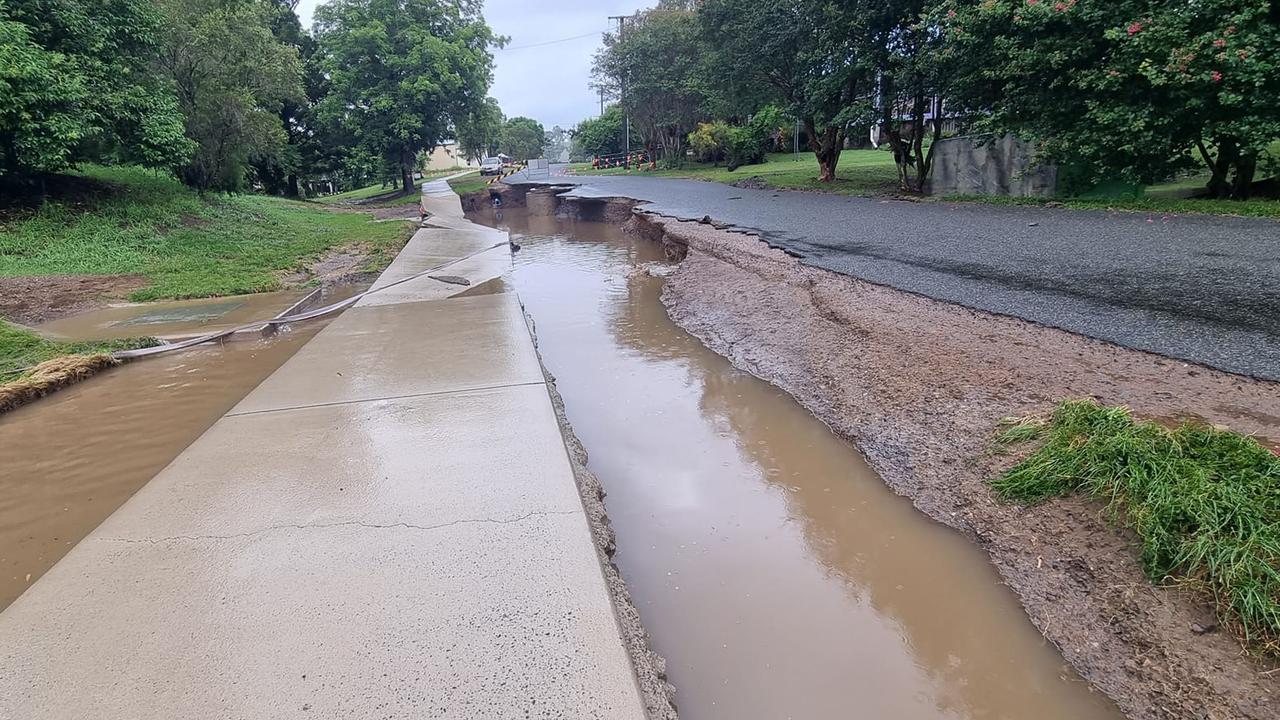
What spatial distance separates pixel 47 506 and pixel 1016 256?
843 centimetres

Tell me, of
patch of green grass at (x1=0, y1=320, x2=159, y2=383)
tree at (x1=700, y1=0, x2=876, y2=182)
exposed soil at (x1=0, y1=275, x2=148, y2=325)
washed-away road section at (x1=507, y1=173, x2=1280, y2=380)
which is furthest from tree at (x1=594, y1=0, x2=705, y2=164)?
patch of green grass at (x1=0, y1=320, x2=159, y2=383)

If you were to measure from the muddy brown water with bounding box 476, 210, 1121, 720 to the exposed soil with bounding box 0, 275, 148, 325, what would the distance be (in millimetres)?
7001

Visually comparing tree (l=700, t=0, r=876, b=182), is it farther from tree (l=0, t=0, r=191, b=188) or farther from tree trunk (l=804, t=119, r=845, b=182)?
tree (l=0, t=0, r=191, b=188)

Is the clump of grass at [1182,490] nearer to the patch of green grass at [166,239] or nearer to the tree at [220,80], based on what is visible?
the patch of green grass at [166,239]

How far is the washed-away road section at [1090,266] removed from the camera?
4430 mm

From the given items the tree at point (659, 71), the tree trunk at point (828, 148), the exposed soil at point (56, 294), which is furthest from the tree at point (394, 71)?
the exposed soil at point (56, 294)

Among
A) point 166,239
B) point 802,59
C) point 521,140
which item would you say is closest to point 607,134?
point 521,140

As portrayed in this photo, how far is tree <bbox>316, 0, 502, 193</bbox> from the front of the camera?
26734 millimetres

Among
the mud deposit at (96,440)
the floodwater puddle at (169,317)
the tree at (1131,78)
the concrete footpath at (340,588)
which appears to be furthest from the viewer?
the tree at (1131,78)

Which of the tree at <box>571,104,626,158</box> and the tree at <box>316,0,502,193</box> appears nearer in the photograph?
the tree at <box>316,0,502,193</box>

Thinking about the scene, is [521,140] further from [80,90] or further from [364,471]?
[364,471]

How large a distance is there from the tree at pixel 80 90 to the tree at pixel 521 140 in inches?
2850

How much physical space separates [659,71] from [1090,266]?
31632 millimetres

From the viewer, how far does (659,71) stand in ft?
113
